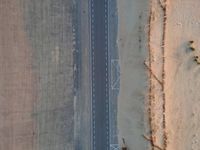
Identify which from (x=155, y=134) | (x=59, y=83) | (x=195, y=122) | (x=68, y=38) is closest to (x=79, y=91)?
→ (x=59, y=83)

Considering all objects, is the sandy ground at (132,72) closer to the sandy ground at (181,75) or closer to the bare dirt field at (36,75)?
the sandy ground at (181,75)

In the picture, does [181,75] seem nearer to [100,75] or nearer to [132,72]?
[132,72]

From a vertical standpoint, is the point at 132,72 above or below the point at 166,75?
above

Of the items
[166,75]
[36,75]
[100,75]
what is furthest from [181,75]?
[36,75]

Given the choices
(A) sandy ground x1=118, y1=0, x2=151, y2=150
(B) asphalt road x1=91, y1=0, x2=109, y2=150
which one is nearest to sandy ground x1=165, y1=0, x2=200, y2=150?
(A) sandy ground x1=118, y1=0, x2=151, y2=150

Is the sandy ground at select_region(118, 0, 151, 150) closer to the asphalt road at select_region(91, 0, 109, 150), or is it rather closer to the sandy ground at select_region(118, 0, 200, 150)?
the sandy ground at select_region(118, 0, 200, 150)

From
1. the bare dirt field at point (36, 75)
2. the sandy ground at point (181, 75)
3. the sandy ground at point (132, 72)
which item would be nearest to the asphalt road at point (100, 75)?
the sandy ground at point (132, 72)
